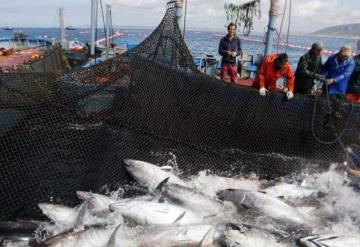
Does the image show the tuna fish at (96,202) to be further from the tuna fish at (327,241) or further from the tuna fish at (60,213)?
the tuna fish at (327,241)

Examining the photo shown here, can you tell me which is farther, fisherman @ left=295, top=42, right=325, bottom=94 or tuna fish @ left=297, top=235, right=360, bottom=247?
fisherman @ left=295, top=42, right=325, bottom=94

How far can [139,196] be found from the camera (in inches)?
289

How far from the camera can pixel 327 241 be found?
6059mm

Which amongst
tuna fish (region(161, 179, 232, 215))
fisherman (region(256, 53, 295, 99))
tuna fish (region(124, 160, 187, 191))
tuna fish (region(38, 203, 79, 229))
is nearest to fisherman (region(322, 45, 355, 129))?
fisherman (region(256, 53, 295, 99))

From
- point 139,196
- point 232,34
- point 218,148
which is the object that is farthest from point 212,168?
point 232,34

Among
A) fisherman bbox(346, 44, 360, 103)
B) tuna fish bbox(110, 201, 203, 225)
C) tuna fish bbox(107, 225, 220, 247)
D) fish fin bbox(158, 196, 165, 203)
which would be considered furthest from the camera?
fisherman bbox(346, 44, 360, 103)

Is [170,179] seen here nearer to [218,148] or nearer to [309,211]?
[218,148]

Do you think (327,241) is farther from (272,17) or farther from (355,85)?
(272,17)

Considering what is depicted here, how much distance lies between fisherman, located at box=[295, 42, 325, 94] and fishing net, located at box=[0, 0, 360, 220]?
1288 millimetres

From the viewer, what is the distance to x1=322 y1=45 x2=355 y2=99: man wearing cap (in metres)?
9.38

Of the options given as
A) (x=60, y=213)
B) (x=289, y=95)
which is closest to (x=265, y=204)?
(x=289, y=95)

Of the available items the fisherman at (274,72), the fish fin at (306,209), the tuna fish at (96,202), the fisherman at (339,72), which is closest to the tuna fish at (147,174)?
the tuna fish at (96,202)

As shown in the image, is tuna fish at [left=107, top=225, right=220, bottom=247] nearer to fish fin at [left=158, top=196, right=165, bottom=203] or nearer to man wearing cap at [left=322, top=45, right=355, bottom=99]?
fish fin at [left=158, top=196, right=165, bottom=203]

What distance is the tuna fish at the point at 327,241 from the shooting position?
237 inches
